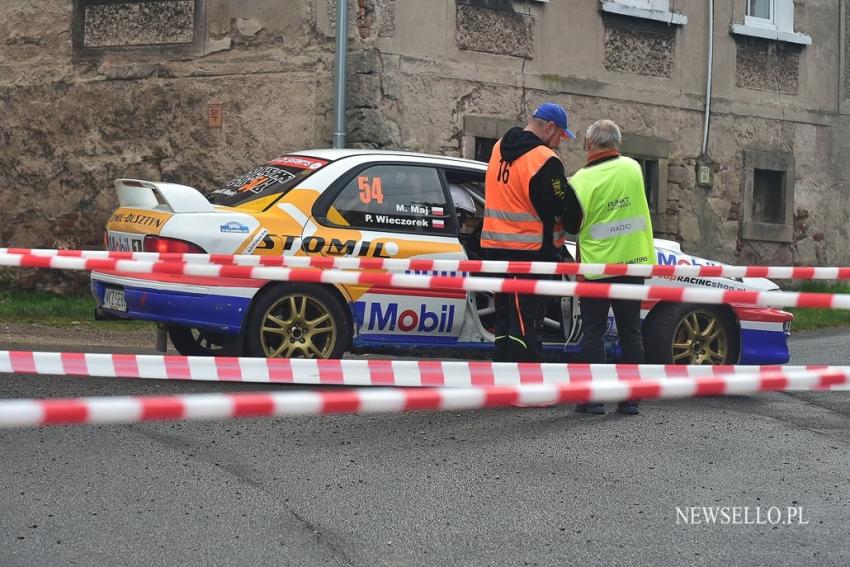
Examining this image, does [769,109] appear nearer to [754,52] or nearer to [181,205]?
[754,52]

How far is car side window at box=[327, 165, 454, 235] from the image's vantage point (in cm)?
827

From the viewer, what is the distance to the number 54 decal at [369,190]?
8.33 metres

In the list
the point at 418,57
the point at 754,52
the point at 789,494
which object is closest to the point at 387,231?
the point at 789,494

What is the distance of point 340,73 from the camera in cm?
1425

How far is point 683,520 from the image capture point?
16.2 feet

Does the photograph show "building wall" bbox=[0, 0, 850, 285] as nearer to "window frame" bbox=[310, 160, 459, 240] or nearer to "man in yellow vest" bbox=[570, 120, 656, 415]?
"window frame" bbox=[310, 160, 459, 240]

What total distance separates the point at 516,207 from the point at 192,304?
2.03 metres

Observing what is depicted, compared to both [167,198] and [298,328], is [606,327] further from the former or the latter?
[167,198]

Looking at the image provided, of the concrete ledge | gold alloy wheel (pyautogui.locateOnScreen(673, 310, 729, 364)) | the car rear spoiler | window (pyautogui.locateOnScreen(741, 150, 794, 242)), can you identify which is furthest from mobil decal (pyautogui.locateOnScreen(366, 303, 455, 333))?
the concrete ledge

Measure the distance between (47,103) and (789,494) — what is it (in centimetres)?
1193

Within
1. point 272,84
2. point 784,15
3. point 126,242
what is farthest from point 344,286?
point 784,15

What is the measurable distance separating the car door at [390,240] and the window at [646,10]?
8.83 metres

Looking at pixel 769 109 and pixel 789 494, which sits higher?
pixel 769 109

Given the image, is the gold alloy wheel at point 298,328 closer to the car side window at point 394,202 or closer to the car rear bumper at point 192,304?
the car rear bumper at point 192,304
